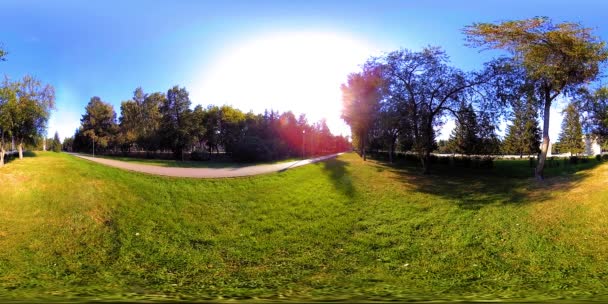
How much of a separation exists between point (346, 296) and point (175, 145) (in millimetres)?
25566

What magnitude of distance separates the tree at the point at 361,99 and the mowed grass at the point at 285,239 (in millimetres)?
11016

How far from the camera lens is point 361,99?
2850 cm

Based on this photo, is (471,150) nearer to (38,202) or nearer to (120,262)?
(120,262)

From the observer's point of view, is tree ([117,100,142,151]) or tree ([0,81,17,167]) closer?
tree ([0,81,17,167])

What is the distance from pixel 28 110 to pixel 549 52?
28203mm

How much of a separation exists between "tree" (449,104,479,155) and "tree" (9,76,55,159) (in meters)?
24.1

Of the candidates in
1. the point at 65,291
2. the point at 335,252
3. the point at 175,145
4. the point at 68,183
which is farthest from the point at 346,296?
the point at 175,145

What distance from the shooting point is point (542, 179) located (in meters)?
19.7

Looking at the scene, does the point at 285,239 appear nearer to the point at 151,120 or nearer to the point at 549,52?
the point at 549,52

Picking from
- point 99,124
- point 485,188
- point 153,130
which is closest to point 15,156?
point 153,130

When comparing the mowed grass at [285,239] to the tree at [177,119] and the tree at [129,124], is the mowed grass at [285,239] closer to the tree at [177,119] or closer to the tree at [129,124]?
the tree at [129,124]

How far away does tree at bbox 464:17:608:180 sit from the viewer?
17203 millimetres

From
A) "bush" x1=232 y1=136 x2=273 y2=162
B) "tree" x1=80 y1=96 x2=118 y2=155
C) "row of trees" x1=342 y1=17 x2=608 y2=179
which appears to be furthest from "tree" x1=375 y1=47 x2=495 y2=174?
"tree" x1=80 y1=96 x2=118 y2=155

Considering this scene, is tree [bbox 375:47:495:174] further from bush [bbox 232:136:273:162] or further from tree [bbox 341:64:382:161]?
bush [bbox 232:136:273:162]
